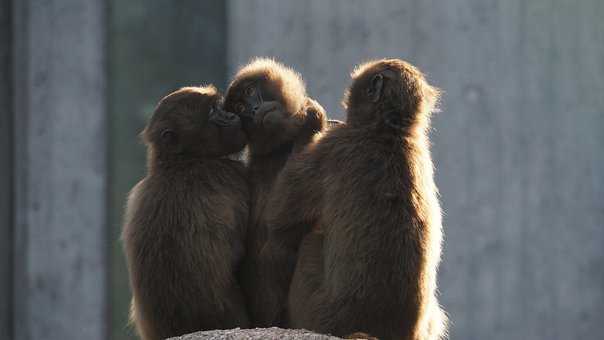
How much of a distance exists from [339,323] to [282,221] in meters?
0.50

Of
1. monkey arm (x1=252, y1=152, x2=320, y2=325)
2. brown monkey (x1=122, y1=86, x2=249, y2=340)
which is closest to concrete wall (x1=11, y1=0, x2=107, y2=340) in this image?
brown monkey (x1=122, y1=86, x2=249, y2=340)

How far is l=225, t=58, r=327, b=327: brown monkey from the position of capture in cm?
430

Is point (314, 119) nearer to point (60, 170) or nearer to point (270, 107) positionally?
point (270, 107)

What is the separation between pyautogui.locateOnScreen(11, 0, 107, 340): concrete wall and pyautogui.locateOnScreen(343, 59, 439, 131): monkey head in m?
5.12

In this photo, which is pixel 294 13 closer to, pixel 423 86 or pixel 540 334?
pixel 540 334

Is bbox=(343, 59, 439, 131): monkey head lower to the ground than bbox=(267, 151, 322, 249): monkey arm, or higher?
higher

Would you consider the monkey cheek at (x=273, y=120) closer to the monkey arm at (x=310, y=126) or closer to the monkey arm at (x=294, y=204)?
the monkey arm at (x=310, y=126)

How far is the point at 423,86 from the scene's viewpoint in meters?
4.28

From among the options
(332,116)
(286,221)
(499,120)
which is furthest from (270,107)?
(499,120)

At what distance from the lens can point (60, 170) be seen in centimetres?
910

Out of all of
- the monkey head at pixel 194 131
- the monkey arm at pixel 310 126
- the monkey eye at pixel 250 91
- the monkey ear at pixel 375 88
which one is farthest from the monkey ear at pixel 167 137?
the monkey ear at pixel 375 88

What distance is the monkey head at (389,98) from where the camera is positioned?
4.18m

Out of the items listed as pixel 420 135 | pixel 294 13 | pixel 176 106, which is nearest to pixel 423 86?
pixel 420 135

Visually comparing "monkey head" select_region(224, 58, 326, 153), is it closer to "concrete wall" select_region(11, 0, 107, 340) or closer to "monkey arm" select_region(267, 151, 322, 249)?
"monkey arm" select_region(267, 151, 322, 249)
